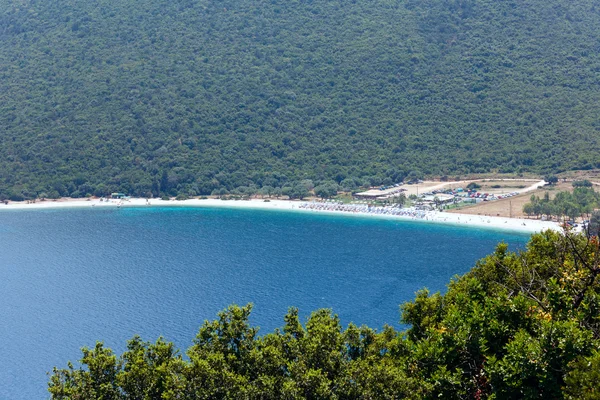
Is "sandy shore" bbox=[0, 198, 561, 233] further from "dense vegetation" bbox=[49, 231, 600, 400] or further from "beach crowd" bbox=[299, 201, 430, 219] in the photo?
"dense vegetation" bbox=[49, 231, 600, 400]

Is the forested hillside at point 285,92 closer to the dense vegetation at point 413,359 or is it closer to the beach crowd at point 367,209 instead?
the beach crowd at point 367,209

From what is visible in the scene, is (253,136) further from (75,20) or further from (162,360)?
(162,360)

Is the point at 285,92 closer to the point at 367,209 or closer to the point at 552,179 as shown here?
the point at 367,209

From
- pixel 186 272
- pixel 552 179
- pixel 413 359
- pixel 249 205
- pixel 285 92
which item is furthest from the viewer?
pixel 285 92

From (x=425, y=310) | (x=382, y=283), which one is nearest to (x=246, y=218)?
(x=382, y=283)

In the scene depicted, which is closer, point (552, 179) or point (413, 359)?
point (413, 359)

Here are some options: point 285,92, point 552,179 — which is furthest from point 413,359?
point 285,92
